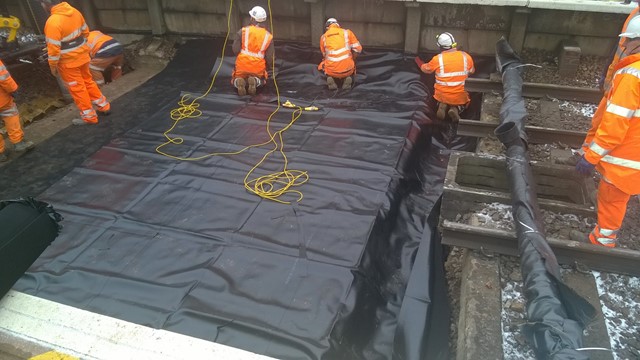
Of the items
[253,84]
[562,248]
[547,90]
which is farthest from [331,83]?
[562,248]

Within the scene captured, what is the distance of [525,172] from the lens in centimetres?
404

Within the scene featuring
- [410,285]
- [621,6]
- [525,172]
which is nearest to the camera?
[410,285]

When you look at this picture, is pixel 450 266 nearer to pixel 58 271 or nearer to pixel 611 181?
pixel 611 181

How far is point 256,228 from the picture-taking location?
4.32 m

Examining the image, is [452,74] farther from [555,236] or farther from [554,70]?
[555,236]

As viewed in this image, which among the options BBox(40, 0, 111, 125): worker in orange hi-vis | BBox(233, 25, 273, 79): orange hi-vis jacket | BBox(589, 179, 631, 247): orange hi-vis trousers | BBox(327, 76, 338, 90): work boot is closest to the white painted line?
BBox(589, 179, 631, 247): orange hi-vis trousers

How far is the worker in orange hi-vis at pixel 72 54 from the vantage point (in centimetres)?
570

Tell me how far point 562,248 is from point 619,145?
93cm

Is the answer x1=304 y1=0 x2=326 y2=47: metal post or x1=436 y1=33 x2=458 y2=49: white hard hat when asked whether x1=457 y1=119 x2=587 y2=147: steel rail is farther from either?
x1=304 y1=0 x2=326 y2=47: metal post

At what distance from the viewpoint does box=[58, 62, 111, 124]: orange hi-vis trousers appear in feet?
20.0

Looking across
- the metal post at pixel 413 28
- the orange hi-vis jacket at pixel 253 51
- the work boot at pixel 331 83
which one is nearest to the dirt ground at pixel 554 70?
the metal post at pixel 413 28

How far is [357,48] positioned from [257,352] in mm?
5219

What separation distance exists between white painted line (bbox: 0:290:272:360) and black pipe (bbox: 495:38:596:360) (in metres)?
1.90

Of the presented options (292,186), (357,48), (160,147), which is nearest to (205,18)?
(357,48)
